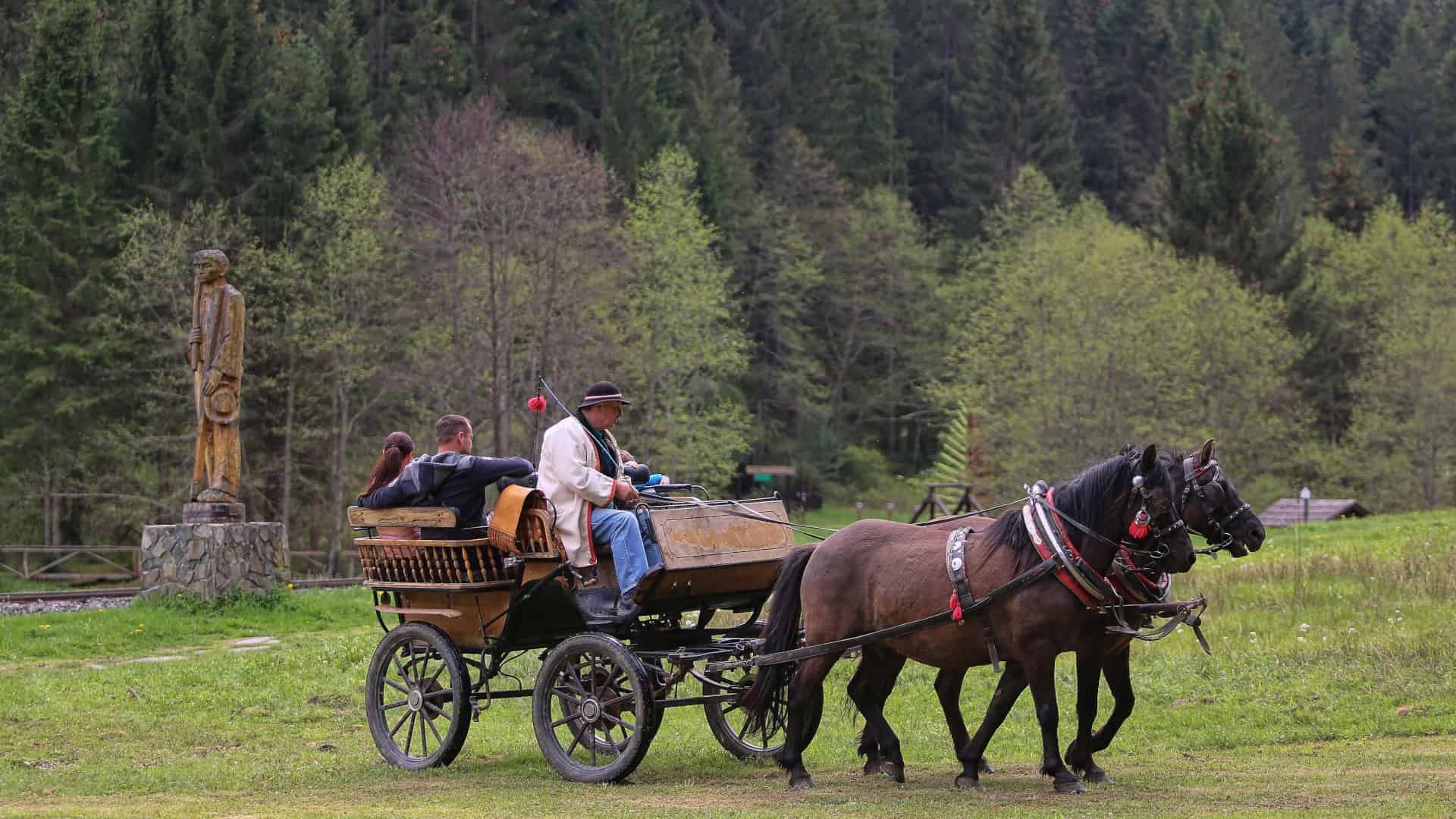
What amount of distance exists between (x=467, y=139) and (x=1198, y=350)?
20.8 metres

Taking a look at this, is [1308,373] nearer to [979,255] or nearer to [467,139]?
[979,255]

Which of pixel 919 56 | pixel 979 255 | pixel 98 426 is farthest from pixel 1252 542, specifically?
pixel 919 56

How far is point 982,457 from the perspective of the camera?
1970 inches

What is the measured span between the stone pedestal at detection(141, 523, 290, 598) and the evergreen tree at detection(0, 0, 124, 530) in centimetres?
1744

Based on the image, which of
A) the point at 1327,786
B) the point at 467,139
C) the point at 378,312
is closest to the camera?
the point at 1327,786

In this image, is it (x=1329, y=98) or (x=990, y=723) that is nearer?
(x=990, y=723)

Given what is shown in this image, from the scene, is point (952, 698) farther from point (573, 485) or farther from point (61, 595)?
point (61, 595)

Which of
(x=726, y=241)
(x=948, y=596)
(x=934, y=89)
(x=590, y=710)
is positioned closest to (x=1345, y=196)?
(x=934, y=89)

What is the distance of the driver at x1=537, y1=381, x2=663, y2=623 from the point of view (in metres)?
10.5

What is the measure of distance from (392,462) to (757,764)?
134 inches

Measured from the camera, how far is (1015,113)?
2773 inches

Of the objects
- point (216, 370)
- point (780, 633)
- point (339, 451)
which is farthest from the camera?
point (339, 451)

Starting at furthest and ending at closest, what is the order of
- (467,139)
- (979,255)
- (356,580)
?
1. (979,255)
2. (467,139)
3. (356,580)

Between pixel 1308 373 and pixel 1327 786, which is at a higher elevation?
pixel 1308 373
